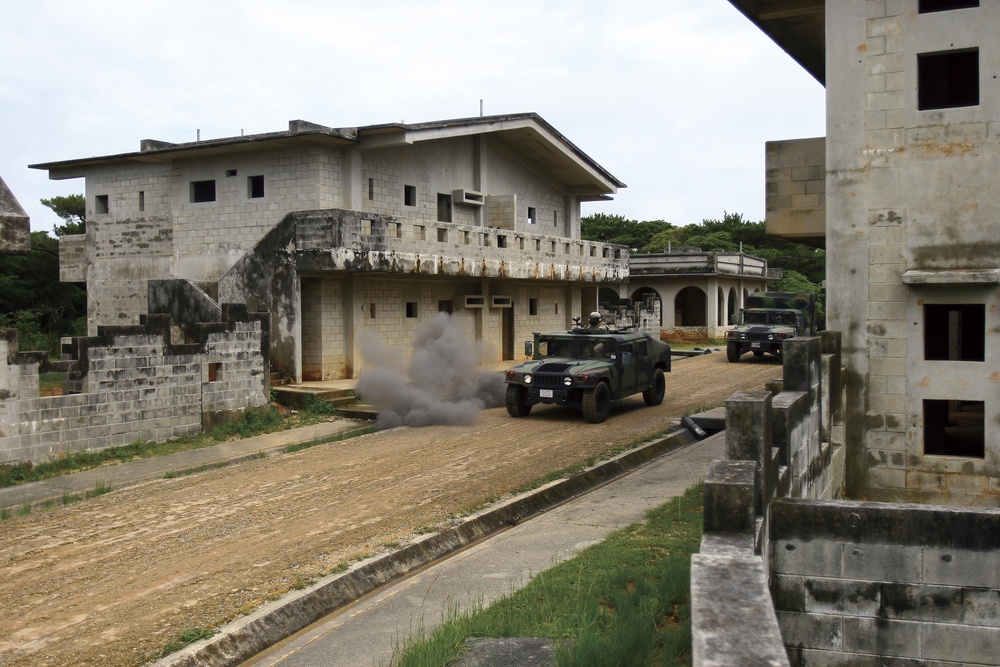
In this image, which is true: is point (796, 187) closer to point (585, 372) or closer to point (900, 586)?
point (585, 372)

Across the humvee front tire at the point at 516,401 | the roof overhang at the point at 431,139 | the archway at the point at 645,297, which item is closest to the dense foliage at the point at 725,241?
the archway at the point at 645,297

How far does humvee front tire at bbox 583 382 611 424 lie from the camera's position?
1557cm

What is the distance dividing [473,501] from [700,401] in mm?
9583

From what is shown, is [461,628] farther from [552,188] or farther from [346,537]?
[552,188]

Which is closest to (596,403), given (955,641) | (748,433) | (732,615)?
(955,641)

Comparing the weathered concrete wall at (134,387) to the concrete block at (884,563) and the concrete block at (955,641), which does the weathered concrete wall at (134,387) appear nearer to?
the concrete block at (884,563)

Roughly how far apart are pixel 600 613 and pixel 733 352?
21.0 meters

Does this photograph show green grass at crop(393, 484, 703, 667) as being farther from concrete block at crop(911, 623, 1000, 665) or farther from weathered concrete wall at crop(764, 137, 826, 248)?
Answer: weathered concrete wall at crop(764, 137, 826, 248)

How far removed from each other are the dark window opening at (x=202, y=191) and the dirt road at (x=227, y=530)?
10.6 m

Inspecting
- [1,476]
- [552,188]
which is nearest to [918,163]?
[1,476]

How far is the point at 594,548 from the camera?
8336 mm

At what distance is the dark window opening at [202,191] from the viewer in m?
22.5

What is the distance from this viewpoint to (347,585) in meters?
7.50

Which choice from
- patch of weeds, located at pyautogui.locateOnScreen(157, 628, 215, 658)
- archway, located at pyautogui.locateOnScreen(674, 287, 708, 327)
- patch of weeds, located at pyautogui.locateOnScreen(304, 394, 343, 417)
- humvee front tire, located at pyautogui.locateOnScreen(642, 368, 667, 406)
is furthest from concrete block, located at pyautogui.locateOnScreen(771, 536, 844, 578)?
archway, located at pyautogui.locateOnScreen(674, 287, 708, 327)
